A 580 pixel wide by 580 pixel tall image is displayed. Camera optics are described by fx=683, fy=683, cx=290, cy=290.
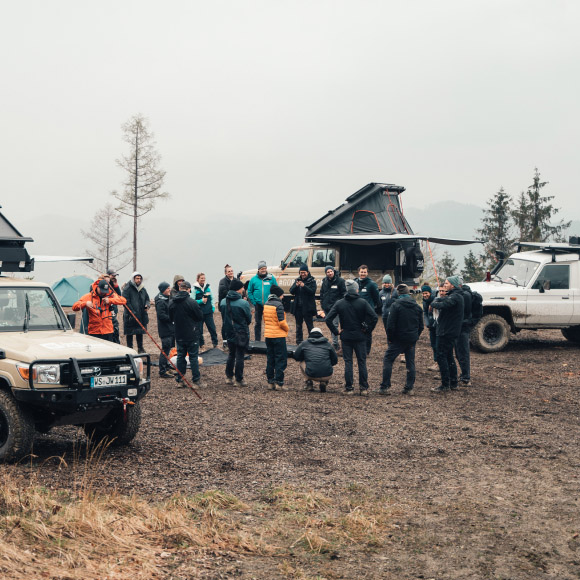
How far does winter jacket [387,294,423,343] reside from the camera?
1088 centimetres

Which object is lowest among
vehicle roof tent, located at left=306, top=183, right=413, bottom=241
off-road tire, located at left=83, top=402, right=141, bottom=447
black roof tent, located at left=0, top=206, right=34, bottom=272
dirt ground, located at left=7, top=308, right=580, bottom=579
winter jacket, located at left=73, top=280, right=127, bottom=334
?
dirt ground, located at left=7, top=308, right=580, bottom=579

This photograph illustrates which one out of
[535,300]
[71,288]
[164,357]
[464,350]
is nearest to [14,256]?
[164,357]

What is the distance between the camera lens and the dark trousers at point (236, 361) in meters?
→ 11.3

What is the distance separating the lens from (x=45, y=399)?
6.54 metres

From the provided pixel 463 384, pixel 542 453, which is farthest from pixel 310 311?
pixel 542 453

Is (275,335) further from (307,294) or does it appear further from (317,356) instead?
(307,294)

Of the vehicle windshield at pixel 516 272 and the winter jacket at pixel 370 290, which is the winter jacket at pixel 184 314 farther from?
the vehicle windshield at pixel 516 272

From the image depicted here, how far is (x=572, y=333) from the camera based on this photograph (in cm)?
1703

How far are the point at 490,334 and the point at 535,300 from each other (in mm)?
1253

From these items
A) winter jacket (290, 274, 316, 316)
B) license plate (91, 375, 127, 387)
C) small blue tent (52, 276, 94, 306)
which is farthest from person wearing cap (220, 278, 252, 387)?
small blue tent (52, 276, 94, 306)

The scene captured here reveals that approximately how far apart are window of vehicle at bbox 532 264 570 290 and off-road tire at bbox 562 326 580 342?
1.68 meters

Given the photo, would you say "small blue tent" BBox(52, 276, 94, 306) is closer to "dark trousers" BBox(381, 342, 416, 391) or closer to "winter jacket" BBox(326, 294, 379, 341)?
"winter jacket" BBox(326, 294, 379, 341)

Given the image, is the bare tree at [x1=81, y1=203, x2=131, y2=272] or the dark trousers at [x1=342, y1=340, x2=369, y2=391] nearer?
the dark trousers at [x1=342, y1=340, x2=369, y2=391]

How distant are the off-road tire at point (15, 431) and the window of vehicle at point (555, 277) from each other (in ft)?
39.5
